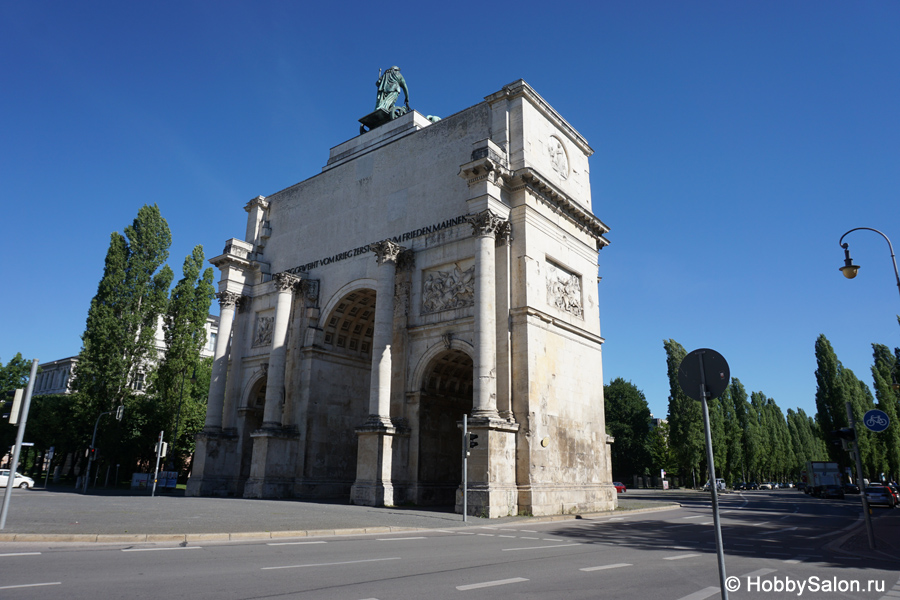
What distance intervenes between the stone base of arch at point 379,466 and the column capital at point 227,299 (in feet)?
45.4

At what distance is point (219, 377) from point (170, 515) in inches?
667

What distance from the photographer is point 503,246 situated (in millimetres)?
23766

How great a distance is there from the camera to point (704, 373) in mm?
6270

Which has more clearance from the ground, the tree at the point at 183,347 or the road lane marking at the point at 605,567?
the tree at the point at 183,347

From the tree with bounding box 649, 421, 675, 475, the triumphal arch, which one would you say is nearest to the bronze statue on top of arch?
the triumphal arch

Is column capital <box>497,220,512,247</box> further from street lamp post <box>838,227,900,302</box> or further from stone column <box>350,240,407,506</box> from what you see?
street lamp post <box>838,227,900,302</box>

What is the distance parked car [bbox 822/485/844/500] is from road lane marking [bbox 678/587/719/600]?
50.7 metres

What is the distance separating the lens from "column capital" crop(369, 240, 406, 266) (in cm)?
2597

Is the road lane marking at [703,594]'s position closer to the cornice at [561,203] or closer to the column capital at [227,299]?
the cornice at [561,203]

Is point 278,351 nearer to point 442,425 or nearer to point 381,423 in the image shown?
point 381,423

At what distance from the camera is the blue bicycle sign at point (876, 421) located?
12.6 meters

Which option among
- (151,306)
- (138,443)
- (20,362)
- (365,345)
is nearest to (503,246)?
(365,345)

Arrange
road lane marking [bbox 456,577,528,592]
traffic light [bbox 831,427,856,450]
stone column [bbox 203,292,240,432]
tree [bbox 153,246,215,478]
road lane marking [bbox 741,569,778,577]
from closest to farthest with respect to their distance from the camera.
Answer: road lane marking [bbox 456,577,528,592] → road lane marking [bbox 741,569,778,577] → traffic light [bbox 831,427,856,450] → stone column [bbox 203,292,240,432] → tree [bbox 153,246,215,478]

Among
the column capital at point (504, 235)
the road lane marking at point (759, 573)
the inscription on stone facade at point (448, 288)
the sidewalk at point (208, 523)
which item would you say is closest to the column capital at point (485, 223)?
the column capital at point (504, 235)
